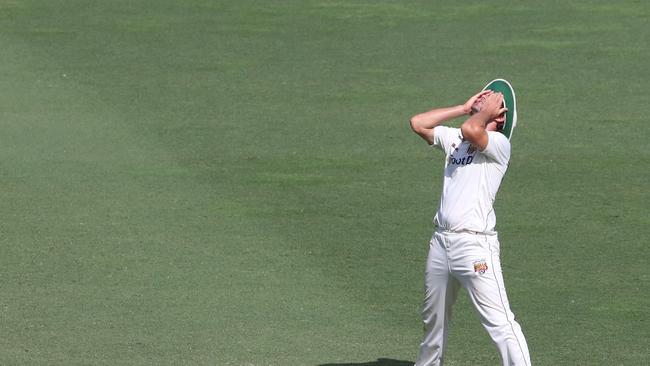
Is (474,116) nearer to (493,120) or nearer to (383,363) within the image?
(493,120)

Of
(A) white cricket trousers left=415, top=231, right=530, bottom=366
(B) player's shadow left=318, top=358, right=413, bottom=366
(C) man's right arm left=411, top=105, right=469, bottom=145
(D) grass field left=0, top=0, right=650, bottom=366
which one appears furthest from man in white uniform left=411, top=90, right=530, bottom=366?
(D) grass field left=0, top=0, right=650, bottom=366

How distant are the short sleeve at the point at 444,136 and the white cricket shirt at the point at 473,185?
0.56ft

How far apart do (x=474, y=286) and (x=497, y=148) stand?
953 mm

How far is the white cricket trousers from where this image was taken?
8.83m

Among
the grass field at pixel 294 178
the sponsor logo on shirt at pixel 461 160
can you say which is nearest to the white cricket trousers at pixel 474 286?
the sponsor logo on shirt at pixel 461 160

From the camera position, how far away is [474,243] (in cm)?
895

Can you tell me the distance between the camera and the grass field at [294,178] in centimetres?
1081

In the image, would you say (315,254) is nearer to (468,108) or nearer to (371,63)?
(468,108)

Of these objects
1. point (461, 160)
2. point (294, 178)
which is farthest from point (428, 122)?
point (294, 178)

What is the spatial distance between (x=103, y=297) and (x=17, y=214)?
2762 millimetres

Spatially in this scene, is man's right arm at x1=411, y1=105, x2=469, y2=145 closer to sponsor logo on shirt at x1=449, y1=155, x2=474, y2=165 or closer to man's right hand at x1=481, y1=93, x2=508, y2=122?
sponsor logo on shirt at x1=449, y1=155, x2=474, y2=165

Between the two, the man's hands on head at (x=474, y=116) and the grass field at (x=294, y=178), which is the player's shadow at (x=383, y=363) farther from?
the man's hands on head at (x=474, y=116)

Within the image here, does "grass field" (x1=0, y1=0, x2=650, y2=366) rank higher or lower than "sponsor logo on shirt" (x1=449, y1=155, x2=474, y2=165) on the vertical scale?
lower

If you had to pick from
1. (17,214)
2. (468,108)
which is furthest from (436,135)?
(17,214)
